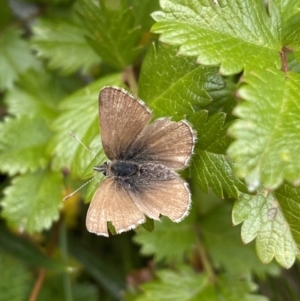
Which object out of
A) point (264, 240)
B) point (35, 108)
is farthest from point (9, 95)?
point (264, 240)

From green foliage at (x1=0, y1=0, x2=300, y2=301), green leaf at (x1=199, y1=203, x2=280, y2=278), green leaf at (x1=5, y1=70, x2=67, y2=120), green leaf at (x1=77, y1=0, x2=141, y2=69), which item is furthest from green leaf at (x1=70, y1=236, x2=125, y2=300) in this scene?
green leaf at (x1=77, y1=0, x2=141, y2=69)

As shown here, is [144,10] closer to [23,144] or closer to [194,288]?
[23,144]

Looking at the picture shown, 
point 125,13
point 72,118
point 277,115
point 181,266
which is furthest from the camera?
point 181,266

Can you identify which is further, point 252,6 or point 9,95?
point 9,95

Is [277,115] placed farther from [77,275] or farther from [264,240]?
[77,275]

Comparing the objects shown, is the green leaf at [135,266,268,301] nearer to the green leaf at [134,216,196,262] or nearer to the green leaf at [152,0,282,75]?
the green leaf at [134,216,196,262]

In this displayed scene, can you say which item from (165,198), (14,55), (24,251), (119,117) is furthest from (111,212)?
(14,55)
